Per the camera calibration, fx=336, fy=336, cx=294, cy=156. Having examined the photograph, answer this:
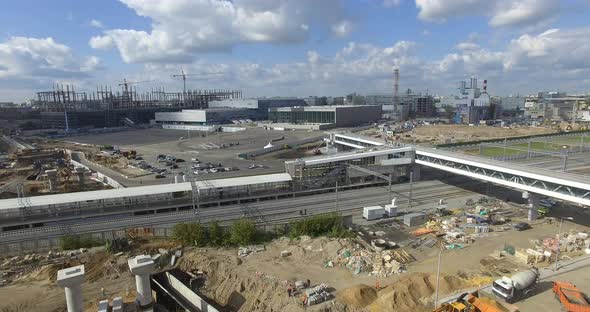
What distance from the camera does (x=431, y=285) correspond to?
2356 cm

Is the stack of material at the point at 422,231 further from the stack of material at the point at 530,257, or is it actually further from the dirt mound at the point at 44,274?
the dirt mound at the point at 44,274

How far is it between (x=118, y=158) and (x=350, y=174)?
189 feet

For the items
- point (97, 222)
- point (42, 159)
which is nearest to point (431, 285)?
point (97, 222)

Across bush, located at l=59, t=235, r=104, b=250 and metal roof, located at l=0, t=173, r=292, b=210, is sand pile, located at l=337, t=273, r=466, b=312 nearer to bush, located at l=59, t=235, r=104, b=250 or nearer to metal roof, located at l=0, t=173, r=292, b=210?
bush, located at l=59, t=235, r=104, b=250

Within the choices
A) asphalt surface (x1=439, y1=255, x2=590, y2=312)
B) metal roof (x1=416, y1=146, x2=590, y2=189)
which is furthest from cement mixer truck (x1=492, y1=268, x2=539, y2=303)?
metal roof (x1=416, y1=146, x2=590, y2=189)

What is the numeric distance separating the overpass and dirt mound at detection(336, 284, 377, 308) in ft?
76.3

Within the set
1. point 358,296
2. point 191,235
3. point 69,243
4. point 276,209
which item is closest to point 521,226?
point 358,296

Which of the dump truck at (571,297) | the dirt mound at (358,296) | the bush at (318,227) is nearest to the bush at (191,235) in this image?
the bush at (318,227)

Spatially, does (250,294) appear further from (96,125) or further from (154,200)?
(96,125)

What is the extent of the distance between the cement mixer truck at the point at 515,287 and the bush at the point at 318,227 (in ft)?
46.4

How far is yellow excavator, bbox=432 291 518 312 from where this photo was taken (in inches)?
795

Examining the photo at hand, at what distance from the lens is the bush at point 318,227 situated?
3409cm

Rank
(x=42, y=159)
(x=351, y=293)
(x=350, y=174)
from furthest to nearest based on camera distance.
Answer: (x=42, y=159) < (x=350, y=174) < (x=351, y=293)

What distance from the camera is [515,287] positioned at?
2223cm
